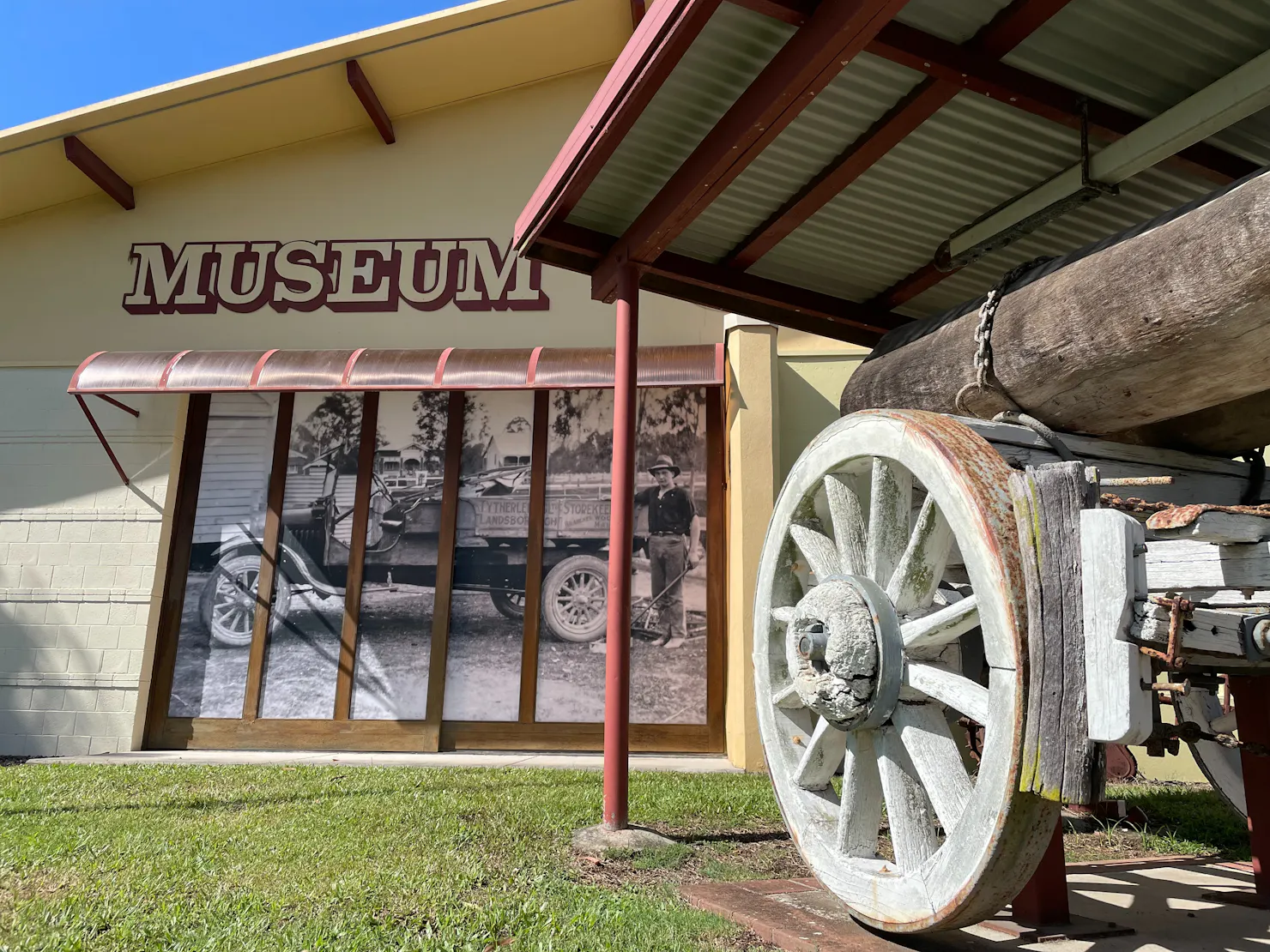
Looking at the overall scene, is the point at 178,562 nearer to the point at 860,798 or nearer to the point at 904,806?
the point at 860,798

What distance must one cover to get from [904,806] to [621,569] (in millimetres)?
2123

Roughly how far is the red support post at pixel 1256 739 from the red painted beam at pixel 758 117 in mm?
2427

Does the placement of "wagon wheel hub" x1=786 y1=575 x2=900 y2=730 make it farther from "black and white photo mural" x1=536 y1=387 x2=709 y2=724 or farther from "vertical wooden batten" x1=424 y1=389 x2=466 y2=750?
"vertical wooden batten" x1=424 y1=389 x2=466 y2=750

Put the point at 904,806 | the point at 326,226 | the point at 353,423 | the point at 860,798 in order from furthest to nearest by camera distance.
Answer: the point at 326,226 → the point at 353,423 → the point at 860,798 → the point at 904,806

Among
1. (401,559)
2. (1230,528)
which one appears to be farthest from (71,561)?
(1230,528)

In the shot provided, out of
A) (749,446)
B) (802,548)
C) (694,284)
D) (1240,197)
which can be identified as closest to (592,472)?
(749,446)

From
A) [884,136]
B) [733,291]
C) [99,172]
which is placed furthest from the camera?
[99,172]

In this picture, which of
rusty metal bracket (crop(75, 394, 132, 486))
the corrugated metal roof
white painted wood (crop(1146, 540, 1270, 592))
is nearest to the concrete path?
rusty metal bracket (crop(75, 394, 132, 486))

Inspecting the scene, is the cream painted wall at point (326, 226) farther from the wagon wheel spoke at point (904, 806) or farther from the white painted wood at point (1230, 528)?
the white painted wood at point (1230, 528)

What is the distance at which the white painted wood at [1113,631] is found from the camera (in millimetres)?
1824

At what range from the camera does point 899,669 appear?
2.51 meters

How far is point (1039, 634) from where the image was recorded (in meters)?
1.98

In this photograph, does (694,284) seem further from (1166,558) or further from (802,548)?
(1166,558)

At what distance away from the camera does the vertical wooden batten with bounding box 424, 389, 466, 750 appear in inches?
307
